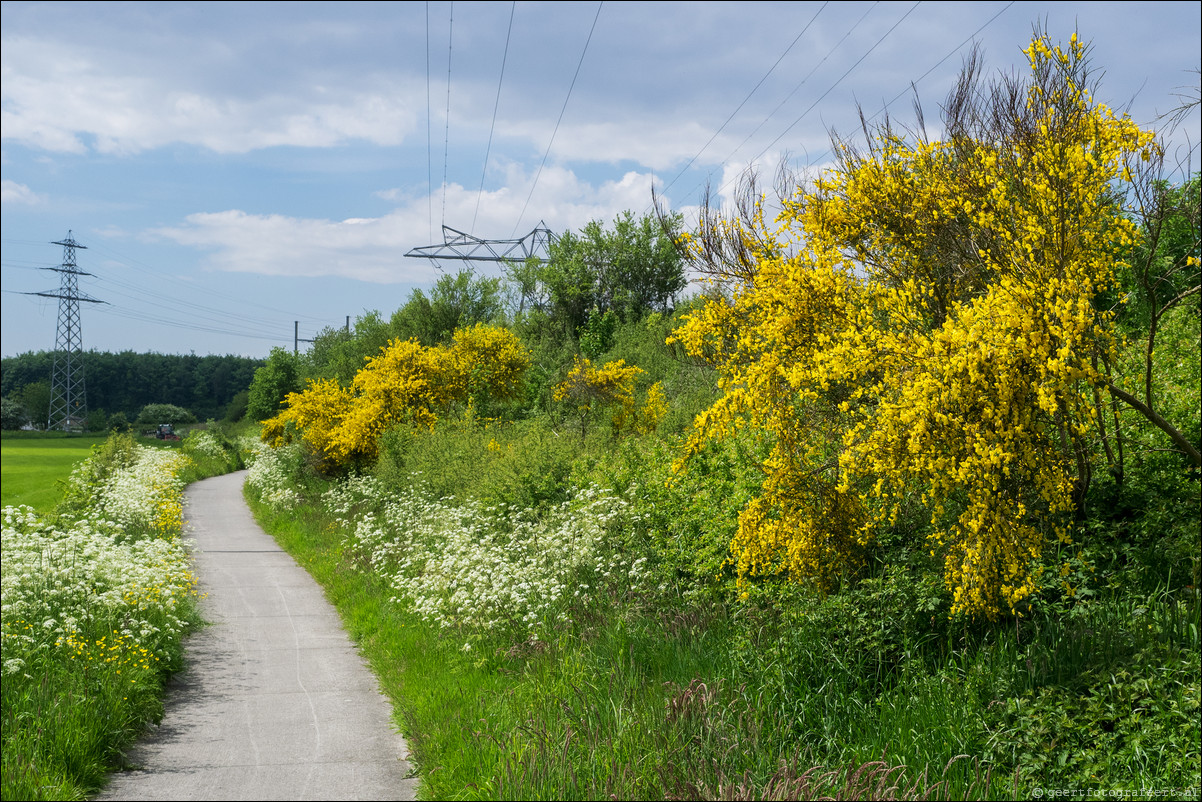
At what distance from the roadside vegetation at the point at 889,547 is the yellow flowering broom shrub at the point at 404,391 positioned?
11343 millimetres

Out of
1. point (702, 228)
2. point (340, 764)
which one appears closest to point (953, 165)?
point (702, 228)

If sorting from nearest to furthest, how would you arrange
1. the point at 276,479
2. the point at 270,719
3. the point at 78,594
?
the point at 270,719, the point at 78,594, the point at 276,479

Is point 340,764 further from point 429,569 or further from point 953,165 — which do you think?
point 953,165

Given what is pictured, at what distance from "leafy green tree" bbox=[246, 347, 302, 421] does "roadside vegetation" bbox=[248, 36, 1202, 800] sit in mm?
39626

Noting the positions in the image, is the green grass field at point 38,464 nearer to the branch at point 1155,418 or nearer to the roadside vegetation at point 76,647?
the roadside vegetation at point 76,647

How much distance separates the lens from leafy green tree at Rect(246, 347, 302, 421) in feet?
151

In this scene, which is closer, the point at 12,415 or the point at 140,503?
the point at 12,415

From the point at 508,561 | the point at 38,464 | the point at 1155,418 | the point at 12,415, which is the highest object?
the point at 12,415

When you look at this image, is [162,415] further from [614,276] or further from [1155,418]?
[1155,418]

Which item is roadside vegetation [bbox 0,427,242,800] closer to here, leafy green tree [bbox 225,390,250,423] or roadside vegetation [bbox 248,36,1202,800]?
roadside vegetation [bbox 248,36,1202,800]

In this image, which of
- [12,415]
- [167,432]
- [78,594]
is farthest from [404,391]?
[167,432]

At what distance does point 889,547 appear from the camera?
6.74 meters

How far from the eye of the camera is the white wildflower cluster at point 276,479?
1891 cm

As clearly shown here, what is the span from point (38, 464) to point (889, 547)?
802 cm
